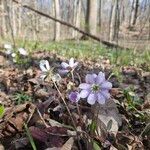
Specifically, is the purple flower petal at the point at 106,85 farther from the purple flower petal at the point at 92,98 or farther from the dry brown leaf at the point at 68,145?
the dry brown leaf at the point at 68,145

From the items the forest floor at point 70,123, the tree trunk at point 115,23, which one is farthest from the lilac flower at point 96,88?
the tree trunk at point 115,23

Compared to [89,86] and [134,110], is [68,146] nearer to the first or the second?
[89,86]

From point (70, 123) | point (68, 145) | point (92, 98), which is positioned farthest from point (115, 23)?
point (92, 98)

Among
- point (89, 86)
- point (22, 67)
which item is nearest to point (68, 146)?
point (89, 86)

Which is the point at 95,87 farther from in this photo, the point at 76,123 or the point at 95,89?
the point at 76,123

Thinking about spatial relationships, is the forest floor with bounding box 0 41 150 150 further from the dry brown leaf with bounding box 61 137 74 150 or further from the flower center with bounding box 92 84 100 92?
the flower center with bounding box 92 84 100 92

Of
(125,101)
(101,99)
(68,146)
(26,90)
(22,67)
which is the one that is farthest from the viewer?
(22,67)

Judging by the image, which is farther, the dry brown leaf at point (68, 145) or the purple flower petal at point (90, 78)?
the dry brown leaf at point (68, 145)

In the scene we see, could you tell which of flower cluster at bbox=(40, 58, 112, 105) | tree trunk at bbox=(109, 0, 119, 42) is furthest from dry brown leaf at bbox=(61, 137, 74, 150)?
tree trunk at bbox=(109, 0, 119, 42)
